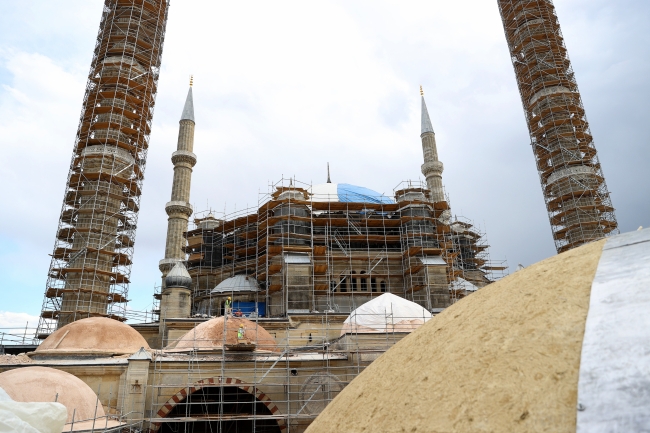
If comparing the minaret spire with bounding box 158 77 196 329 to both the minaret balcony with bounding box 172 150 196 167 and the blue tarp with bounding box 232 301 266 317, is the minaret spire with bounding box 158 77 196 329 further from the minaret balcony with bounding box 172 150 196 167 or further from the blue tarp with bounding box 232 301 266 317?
the blue tarp with bounding box 232 301 266 317

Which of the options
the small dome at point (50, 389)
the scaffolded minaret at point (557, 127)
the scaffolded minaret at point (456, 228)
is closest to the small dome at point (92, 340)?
the small dome at point (50, 389)

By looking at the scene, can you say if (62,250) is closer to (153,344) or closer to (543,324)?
(153,344)

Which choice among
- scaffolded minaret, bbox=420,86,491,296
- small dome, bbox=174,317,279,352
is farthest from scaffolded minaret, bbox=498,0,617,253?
small dome, bbox=174,317,279,352

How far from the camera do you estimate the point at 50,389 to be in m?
10.3

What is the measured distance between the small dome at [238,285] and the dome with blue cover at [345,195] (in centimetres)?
745

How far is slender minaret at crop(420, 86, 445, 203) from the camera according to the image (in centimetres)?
3781

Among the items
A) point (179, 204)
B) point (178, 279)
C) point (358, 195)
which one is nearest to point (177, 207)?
point (179, 204)

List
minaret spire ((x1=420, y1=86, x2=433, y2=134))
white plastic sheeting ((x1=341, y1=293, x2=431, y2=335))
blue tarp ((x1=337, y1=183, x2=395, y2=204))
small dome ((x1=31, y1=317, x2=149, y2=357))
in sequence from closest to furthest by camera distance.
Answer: white plastic sheeting ((x1=341, y1=293, x2=431, y2=335)) → small dome ((x1=31, y1=317, x2=149, y2=357)) → blue tarp ((x1=337, y1=183, x2=395, y2=204)) → minaret spire ((x1=420, y1=86, x2=433, y2=134))

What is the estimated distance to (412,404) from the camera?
3.69 m

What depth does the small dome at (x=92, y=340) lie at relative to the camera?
1695cm

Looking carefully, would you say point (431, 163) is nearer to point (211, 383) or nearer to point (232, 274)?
point (232, 274)

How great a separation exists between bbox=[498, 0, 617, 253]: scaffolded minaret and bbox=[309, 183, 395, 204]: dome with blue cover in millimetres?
12226

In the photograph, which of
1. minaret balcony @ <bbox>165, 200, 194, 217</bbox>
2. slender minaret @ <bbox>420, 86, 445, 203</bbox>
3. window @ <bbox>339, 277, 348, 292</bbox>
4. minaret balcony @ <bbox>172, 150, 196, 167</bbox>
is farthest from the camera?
slender minaret @ <bbox>420, 86, 445, 203</bbox>

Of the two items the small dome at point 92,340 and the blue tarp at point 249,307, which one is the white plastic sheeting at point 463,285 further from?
the small dome at point 92,340
